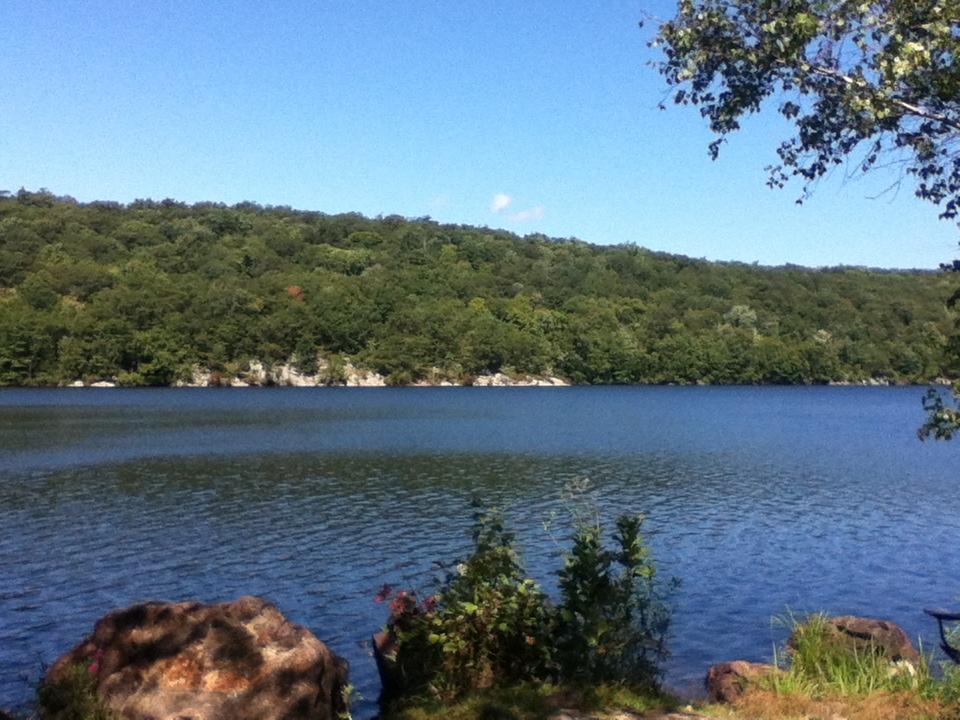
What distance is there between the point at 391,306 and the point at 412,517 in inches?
5310

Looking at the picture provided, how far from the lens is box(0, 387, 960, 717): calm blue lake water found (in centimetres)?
1644

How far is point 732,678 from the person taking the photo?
10.7m

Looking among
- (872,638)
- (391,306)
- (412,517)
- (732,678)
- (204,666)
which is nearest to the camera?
(204,666)

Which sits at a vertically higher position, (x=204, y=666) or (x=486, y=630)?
(x=486, y=630)

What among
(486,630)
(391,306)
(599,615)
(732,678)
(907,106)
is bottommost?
(732,678)

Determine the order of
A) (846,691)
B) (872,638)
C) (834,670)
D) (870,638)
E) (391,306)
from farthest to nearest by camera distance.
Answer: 1. (391,306)
2. (870,638)
3. (872,638)
4. (834,670)
5. (846,691)

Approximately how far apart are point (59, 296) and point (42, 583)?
129 m

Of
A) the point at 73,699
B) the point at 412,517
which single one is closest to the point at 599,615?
the point at 73,699

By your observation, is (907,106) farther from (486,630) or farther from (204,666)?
(204,666)

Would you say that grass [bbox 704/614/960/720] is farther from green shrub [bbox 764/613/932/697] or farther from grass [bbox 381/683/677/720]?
A: grass [bbox 381/683/677/720]

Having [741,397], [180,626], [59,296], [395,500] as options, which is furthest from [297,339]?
[180,626]

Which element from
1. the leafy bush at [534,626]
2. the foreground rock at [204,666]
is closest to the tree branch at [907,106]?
the leafy bush at [534,626]

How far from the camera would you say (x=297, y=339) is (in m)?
143

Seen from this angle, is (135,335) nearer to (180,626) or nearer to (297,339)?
(297,339)
